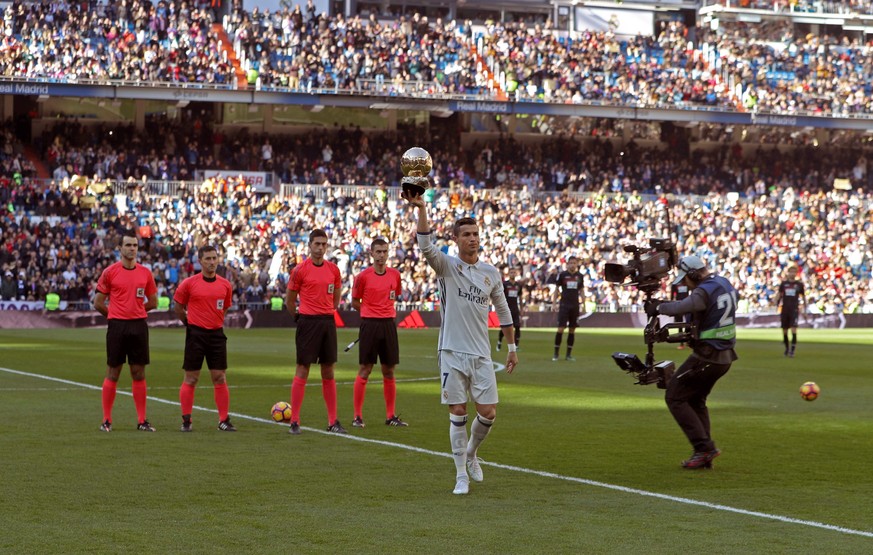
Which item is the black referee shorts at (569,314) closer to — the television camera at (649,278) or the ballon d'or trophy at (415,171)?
the television camera at (649,278)

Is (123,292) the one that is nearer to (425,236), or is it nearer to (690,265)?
(425,236)

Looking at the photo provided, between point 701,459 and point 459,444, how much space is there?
9.21 feet

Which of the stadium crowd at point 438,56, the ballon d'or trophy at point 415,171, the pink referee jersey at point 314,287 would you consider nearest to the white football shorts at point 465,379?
the ballon d'or trophy at point 415,171

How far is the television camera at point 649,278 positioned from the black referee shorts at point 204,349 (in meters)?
5.63

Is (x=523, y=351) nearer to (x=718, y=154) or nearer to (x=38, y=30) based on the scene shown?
(x=38, y=30)

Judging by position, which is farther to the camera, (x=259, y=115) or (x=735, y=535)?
(x=259, y=115)

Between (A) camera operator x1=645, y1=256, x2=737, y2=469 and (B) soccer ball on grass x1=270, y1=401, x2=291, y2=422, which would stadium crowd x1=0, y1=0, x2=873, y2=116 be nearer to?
(B) soccer ball on grass x1=270, y1=401, x2=291, y2=422

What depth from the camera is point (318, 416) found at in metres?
17.6

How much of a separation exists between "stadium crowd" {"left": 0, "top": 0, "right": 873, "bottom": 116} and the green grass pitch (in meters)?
35.8

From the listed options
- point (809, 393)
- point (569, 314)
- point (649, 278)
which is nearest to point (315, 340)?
point (649, 278)

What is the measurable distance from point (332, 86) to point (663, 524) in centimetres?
5058

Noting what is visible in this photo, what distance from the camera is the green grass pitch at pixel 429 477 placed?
9.02m

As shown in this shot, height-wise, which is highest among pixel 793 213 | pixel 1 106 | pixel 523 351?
pixel 1 106

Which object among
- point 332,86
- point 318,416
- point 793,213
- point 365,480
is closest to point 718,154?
point 793,213
